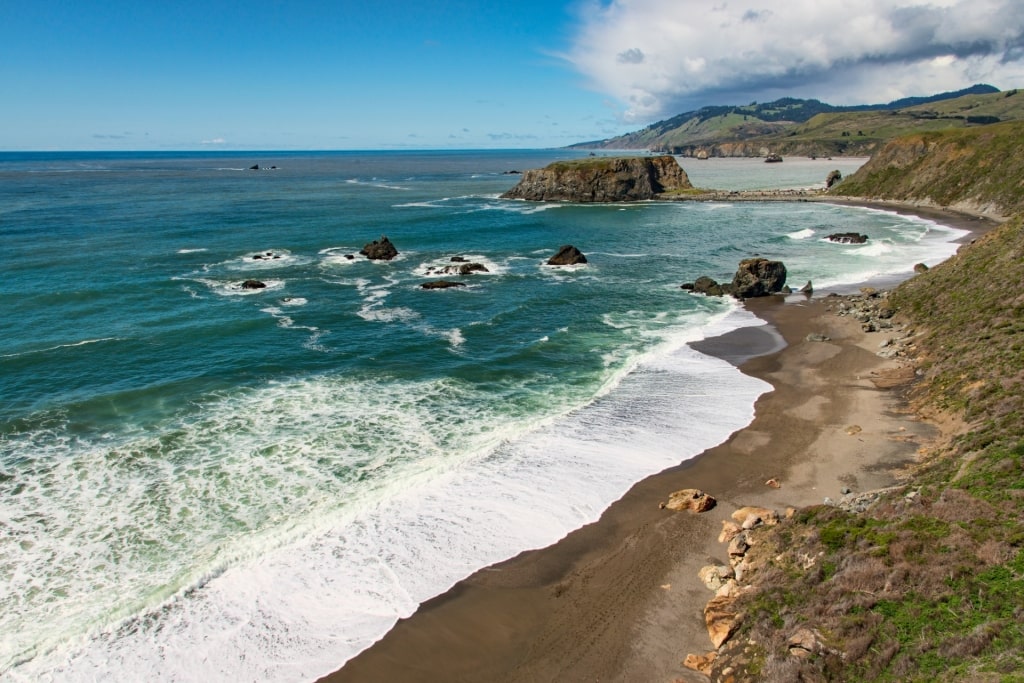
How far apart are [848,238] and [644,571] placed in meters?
83.3

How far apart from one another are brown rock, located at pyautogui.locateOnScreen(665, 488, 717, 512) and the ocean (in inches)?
104

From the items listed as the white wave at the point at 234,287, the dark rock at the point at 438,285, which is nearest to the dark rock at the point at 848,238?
the dark rock at the point at 438,285

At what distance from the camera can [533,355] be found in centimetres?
4334

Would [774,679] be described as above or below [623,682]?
above

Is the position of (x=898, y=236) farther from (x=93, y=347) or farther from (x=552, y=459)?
(x=93, y=347)

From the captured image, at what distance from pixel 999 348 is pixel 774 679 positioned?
2606cm

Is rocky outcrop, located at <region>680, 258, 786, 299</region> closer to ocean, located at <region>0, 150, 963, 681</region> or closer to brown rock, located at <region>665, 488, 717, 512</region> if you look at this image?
ocean, located at <region>0, 150, 963, 681</region>

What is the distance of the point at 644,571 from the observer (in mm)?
21375

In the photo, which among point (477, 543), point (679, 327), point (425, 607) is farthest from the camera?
point (679, 327)

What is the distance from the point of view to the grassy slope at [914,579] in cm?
1362

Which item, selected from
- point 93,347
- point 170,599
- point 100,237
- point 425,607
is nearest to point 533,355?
point 425,607

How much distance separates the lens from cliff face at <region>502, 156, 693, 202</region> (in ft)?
472

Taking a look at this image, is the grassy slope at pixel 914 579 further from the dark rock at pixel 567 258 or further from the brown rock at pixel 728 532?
the dark rock at pixel 567 258

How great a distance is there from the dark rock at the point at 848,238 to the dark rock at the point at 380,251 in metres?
65.3
